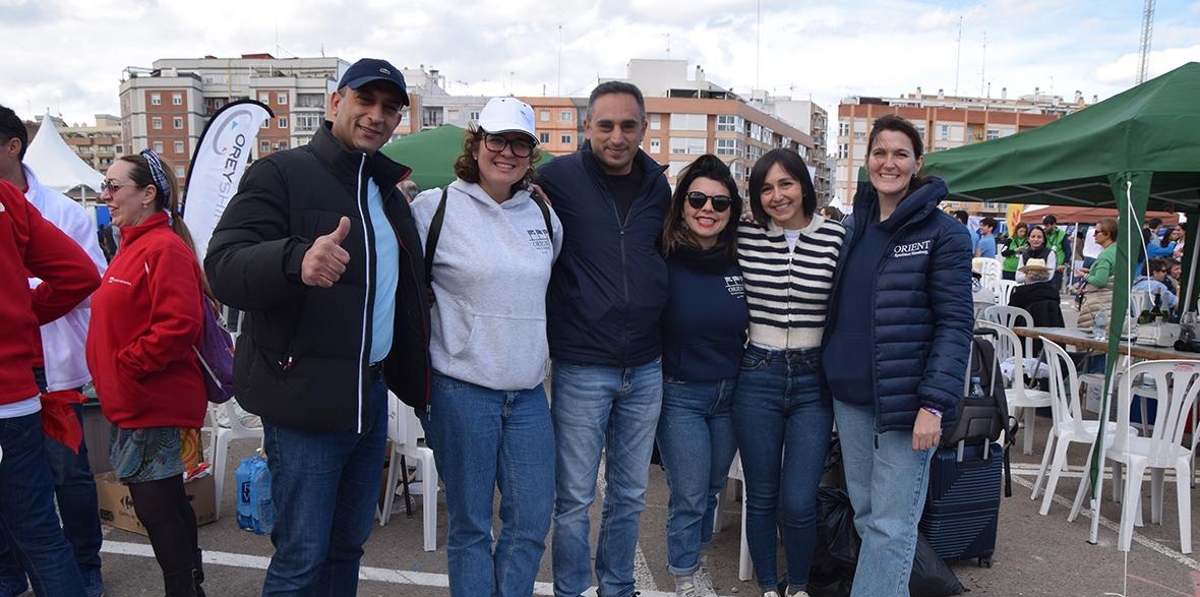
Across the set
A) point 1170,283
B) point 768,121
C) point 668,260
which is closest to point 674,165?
point 768,121

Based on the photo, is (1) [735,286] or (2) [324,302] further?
(1) [735,286]

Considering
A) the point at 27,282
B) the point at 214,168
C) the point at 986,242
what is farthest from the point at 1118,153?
the point at 986,242

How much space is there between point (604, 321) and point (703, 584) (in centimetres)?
142

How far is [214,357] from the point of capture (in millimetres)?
2928

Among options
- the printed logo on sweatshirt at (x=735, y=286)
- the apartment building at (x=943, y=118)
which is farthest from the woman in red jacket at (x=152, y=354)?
the apartment building at (x=943, y=118)

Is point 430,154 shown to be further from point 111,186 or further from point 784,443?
point 784,443

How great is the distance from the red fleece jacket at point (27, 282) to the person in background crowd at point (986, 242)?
15343 millimetres

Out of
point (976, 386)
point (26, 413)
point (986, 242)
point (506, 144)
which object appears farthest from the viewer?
point (986, 242)

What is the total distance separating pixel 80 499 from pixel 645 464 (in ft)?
7.67

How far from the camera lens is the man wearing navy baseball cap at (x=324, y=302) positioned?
187 cm

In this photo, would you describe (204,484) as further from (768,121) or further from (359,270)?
(768,121)

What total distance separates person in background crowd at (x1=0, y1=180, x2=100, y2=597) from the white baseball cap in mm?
1506

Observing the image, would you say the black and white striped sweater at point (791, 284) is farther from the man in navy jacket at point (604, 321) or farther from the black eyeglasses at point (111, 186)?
the black eyeglasses at point (111, 186)

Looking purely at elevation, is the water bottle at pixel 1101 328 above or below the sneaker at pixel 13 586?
above
